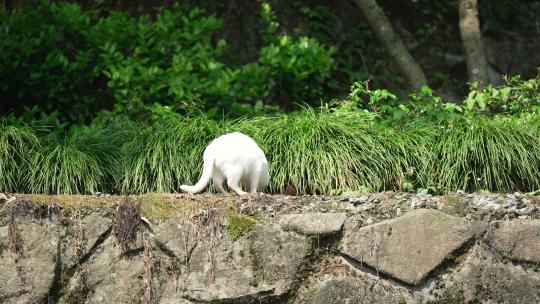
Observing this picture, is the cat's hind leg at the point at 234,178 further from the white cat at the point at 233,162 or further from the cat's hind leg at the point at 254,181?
the cat's hind leg at the point at 254,181

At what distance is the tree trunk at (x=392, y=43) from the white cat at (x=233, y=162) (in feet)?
11.7

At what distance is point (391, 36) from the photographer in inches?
368

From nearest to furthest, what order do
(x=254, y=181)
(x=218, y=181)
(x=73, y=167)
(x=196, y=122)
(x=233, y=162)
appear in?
(x=233, y=162) < (x=254, y=181) < (x=218, y=181) < (x=73, y=167) < (x=196, y=122)

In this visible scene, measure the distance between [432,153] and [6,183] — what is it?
3.41 metres

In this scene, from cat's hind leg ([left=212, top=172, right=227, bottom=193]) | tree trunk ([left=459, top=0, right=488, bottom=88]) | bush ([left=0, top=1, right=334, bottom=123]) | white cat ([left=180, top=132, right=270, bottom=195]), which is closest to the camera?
white cat ([left=180, top=132, right=270, bottom=195])

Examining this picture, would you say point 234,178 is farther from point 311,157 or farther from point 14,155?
point 14,155

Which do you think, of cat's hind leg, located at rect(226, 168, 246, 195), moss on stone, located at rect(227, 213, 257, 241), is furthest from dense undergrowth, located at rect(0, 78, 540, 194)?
moss on stone, located at rect(227, 213, 257, 241)

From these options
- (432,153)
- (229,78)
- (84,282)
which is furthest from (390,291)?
(229,78)

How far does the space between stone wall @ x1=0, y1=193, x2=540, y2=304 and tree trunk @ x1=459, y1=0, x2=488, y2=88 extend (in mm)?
3622

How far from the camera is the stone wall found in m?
5.81

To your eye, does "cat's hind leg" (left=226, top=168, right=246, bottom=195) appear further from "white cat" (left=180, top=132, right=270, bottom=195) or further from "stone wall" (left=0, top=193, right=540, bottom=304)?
"stone wall" (left=0, top=193, right=540, bottom=304)

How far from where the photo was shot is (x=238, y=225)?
19.4 feet

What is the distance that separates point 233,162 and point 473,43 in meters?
4.31

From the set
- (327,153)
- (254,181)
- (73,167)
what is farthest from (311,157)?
(73,167)
